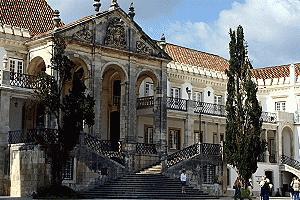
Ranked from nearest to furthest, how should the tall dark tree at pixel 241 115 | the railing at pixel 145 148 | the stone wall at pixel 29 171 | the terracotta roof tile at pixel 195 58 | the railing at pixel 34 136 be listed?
1. the railing at pixel 34 136
2. the stone wall at pixel 29 171
3. the tall dark tree at pixel 241 115
4. the railing at pixel 145 148
5. the terracotta roof tile at pixel 195 58

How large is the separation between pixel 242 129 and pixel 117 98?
898cm

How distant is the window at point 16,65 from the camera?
108ft

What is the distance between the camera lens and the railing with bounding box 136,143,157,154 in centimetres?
3405

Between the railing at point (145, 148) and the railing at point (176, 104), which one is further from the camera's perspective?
the railing at point (176, 104)

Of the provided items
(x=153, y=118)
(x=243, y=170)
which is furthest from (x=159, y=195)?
(x=153, y=118)

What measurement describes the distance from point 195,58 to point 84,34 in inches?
659

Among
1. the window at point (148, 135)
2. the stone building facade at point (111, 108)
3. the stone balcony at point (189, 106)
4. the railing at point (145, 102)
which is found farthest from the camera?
the window at point (148, 135)

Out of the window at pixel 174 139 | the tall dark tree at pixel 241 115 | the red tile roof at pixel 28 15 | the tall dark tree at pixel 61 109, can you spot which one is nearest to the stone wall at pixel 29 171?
the tall dark tree at pixel 61 109

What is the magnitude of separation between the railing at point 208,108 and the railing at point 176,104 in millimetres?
1403

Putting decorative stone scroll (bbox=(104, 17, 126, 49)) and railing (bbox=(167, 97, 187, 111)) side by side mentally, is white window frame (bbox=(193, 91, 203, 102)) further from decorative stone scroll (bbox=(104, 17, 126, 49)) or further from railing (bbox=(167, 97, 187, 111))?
decorative stone scroll (bbox=(104, 17, 126, 49))

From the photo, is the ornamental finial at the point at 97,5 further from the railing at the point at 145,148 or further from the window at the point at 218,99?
the window at the point at 218,99

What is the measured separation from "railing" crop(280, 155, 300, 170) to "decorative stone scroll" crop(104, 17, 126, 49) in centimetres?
1815

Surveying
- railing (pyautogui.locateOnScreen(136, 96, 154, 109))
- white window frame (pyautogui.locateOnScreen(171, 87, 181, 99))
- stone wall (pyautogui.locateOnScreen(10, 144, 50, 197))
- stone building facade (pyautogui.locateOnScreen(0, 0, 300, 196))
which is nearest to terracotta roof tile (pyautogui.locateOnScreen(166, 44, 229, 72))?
stone building facade (pyautogui.locateOnScreen(0, 0, 300, 196))

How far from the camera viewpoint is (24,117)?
111 ft
